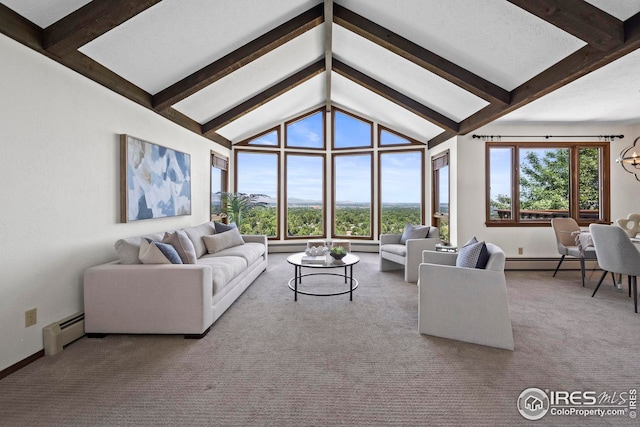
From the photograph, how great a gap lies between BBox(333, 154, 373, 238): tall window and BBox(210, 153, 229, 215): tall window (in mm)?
→ 2499

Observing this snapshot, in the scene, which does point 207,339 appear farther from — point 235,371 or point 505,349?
point 505,349

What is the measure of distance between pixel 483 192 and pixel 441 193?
38.4 inches

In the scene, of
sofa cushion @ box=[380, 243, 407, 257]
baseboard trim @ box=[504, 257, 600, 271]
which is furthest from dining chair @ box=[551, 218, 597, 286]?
sofa cushion @ box=[380, 243, 407, 257]

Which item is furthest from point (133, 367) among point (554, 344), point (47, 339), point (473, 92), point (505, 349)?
point (473, 92)

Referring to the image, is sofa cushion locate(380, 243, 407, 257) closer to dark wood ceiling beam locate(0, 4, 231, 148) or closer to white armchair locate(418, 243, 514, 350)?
white armchair locate(418, 243, 514, 350)

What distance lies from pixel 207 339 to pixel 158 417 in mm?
992

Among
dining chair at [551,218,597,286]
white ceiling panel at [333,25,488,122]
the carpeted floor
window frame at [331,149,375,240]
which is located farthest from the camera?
window frame at [331,149,375,240]

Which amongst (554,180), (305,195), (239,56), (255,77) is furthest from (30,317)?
(554,180)

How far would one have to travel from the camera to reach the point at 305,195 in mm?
7418

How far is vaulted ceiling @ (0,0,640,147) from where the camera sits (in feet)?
7.97

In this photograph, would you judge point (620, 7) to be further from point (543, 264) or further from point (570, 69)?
point (543, 264)

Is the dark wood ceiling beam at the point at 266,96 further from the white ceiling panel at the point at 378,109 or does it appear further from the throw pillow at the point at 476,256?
the throw pillow at the point at 476,256

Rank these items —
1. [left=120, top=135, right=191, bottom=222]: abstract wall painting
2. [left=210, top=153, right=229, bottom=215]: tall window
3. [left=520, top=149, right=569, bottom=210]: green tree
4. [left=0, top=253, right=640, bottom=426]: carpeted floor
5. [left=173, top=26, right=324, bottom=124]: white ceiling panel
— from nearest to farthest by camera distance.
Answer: [left=0, top=253, right=640, bottom=426]: carpeted floor < [left=120, top=135, right=191, bottom=222]: abstract wall painting < [left=173, top=26, right=324, bottom=124]: white ceiling panel < [left=520, top=149, right=569, bottom=210]: green tree < [left=210, top=153, right=229, bottom=215]: tall window

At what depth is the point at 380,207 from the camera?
7.21m
